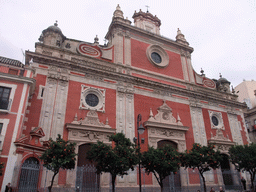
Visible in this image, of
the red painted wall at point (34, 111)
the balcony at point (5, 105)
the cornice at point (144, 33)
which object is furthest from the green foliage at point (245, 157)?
the balcony at point (5, 105)

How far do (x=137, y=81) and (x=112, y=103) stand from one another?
3477 mm

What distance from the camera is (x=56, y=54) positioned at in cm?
1806

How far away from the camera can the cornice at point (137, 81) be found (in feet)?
57.2

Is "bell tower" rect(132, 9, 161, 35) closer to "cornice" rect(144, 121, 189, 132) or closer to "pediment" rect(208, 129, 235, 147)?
"cornice" rect(144, 121, 189, 132)

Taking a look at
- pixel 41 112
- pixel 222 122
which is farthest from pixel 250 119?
pixel 41 112

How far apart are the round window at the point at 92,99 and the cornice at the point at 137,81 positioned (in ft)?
6.23

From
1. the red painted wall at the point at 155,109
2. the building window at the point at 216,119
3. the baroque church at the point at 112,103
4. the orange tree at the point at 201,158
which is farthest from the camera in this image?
the building window at the point at 216,119

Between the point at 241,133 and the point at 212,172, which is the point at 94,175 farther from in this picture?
the point at 241,133

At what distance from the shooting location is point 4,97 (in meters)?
13.4

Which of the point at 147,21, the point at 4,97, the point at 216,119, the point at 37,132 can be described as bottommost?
the point at 37,132

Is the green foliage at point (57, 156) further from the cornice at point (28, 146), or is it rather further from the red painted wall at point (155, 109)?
the red painted wall at point (155, 109)

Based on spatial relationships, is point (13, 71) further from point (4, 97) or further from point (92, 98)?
point (92, 98)

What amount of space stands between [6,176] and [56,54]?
10.2 m

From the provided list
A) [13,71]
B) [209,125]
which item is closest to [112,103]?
[13,71]
